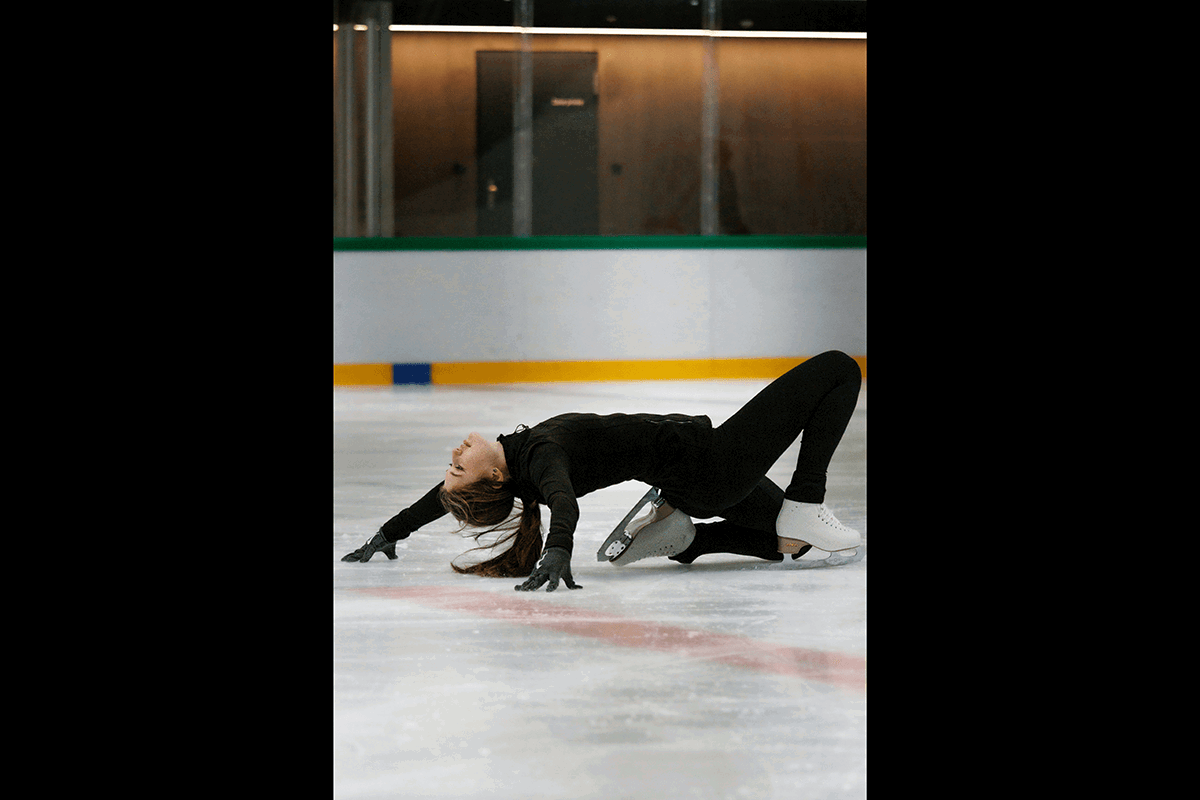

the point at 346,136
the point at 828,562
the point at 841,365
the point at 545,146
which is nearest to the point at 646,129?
the point at 545,146

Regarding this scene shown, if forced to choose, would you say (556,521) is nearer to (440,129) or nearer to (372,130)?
(372,130)

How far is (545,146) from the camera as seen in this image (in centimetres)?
1053

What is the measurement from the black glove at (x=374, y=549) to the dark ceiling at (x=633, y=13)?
7.51 meters

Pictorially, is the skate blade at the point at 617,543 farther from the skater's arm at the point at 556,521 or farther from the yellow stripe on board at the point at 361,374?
the yellow stripe on board at the point at 361,374

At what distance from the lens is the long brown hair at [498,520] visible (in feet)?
10.9

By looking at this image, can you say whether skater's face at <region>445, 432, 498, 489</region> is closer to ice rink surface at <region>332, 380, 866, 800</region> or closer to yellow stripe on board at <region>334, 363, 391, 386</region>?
ice rink surface at <region>332, 380, 866, 800</region>

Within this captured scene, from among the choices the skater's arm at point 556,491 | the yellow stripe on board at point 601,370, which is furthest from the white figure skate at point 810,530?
the yellow stripe on board at point 601,370

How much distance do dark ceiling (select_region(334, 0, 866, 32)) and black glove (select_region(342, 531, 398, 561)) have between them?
751 cm

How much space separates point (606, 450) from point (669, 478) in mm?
195

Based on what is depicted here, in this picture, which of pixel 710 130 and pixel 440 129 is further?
pixel 710 130
